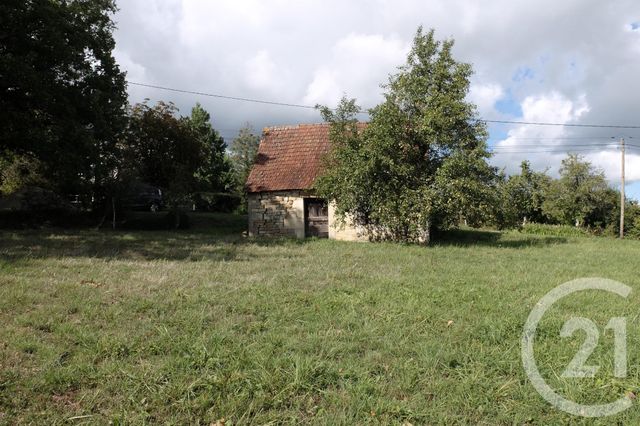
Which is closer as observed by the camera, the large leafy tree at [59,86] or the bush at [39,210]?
the large leafy tree at [59,86]

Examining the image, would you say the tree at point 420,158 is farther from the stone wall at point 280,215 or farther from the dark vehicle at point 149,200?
the dark vehicle at point 149,200

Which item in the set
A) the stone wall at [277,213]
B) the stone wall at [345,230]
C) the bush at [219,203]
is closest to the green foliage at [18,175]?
the stone wall at [277,213]

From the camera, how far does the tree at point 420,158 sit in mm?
15414

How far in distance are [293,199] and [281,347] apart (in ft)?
50.6

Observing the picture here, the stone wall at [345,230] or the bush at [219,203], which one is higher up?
the bush at [219,203]

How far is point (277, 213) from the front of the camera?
793 inches

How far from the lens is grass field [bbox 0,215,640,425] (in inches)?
140

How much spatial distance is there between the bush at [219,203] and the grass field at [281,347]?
2544 cm

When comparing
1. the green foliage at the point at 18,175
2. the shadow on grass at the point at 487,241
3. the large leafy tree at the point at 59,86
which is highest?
the large leafy tree at the point at 59,86

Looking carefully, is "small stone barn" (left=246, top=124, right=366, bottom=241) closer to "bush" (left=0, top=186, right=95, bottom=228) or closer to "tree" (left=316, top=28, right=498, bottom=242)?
"tree" (left=316, top=28, right=498, bottom=242)

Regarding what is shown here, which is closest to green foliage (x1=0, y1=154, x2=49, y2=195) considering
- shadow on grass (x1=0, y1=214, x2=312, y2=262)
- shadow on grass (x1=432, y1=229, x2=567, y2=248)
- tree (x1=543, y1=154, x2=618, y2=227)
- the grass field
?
shadow on grass (x1=0, y1=214, x2=312, y2=262)

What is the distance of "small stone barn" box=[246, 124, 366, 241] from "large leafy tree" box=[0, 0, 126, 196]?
20.7 ft

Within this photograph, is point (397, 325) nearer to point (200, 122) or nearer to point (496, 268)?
point (496, 268)

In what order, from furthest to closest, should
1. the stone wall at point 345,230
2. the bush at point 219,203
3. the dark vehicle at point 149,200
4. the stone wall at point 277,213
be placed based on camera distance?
the bush at point 219,203 → the dark vehicle at point 149,200 → the stone wall at point 277,213 → the stone wall at point 345,230
